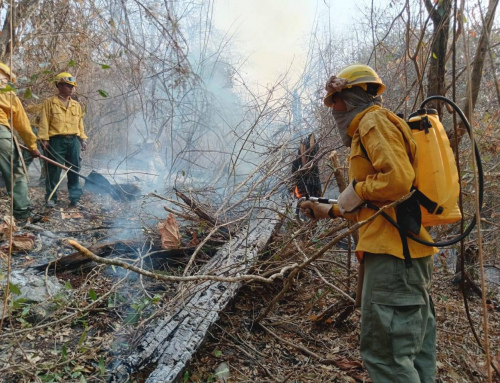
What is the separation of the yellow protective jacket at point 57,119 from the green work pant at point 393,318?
536cm

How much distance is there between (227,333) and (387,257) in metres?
1.49

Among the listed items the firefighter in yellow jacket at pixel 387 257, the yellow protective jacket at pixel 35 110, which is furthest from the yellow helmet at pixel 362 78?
the yellow protective jacket at pixel 35 110

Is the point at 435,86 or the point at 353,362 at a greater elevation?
the point at 435,86

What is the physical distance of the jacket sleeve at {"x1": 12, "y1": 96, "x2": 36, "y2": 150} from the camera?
14.9 ft

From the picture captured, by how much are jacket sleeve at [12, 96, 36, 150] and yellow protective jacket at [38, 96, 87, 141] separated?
2.07 ft

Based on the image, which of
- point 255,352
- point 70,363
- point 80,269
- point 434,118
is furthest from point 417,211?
point 80,269

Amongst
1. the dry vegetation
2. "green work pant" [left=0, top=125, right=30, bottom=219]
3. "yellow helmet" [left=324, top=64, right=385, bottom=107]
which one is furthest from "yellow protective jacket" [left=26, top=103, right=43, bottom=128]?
"yellow helmet" [left=324, top=64, right=385, bottom=107]

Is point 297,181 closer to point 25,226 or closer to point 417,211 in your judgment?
point 417,211

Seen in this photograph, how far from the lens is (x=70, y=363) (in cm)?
237

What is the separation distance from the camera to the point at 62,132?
18.5 ft

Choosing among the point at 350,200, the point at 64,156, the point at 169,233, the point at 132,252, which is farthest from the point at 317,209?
the point at 64,156

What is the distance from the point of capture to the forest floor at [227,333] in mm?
2371

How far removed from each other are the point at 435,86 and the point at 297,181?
2121 millimetres

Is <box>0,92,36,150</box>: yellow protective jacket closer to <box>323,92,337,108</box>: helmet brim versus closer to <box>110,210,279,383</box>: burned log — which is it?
<box>110,210,279,383</box>: burned log
